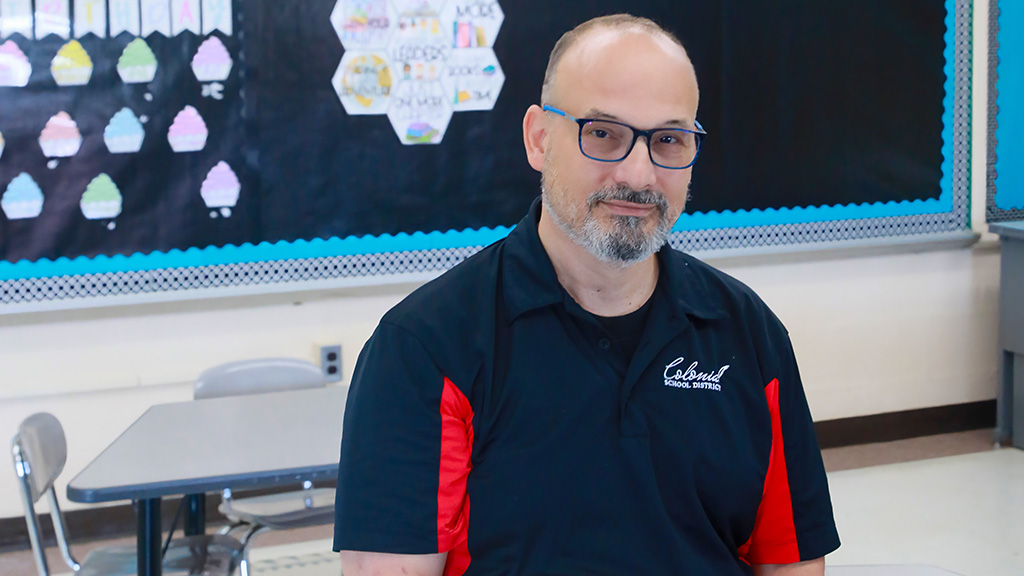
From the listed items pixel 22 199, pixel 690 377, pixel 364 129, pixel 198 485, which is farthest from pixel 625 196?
pixel 22 199

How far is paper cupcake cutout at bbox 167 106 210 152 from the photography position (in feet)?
10.6

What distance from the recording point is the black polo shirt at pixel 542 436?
46.4 inches

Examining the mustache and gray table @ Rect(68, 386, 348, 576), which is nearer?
the mustache

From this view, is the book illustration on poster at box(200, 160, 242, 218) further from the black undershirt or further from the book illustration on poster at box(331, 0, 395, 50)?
the black undershirt

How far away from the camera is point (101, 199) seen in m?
3.22

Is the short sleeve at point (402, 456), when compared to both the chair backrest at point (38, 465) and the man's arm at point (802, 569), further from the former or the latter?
the chair backrest at point (38, 465)

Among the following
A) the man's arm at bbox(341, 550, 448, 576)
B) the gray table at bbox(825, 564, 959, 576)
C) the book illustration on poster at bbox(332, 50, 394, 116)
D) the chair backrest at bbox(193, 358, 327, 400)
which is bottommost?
the chair backrest at bbox(193, 358, 327, 400)

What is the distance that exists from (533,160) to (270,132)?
6.98 ft

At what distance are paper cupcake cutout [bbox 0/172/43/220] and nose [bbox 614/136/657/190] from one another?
2.52 meters

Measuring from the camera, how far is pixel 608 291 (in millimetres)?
1324

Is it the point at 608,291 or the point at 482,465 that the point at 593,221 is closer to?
the point at 608,291

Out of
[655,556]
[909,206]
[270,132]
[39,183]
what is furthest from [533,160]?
[909,206]

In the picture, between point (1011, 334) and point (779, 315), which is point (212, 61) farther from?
point (1011, 334)

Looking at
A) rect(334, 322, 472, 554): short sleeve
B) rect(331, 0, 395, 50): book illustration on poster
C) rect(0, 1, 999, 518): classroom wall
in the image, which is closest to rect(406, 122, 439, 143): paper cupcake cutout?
rect(331, 0, 395, 50): book illustration on poster
